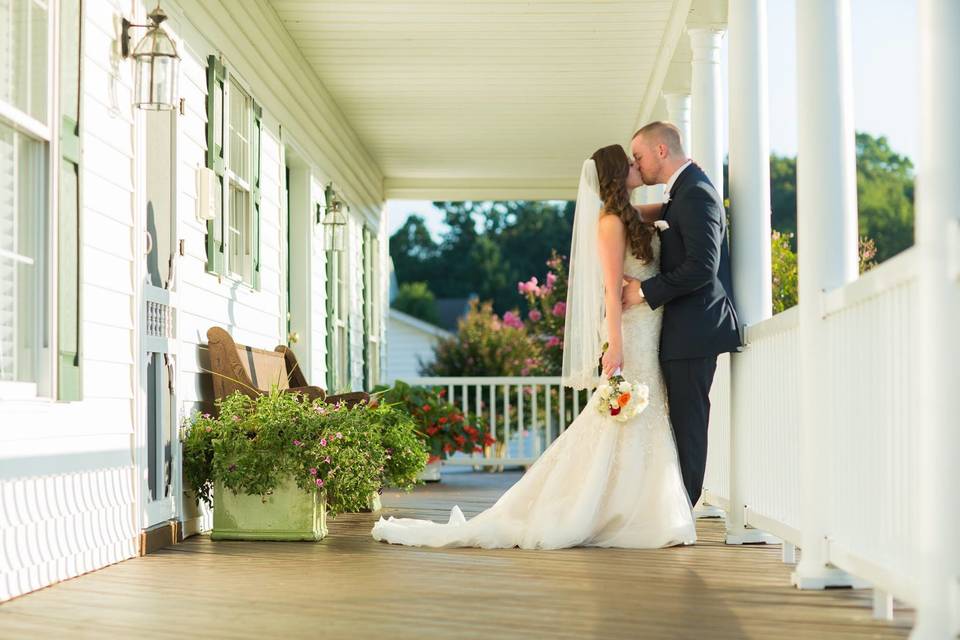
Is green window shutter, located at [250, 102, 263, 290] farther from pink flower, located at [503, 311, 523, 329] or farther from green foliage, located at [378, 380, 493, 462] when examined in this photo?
pink flower, located at [503, 311, 523, 329]

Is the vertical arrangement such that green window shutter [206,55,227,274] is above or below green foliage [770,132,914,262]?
below

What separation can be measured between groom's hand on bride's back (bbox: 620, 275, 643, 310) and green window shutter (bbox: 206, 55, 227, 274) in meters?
2.02

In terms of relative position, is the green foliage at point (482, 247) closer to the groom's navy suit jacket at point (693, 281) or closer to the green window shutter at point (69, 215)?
the groom's navy suit jacket at point (693, 281)

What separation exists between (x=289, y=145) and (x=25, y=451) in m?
4.55

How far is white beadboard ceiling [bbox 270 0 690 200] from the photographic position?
7191 mm

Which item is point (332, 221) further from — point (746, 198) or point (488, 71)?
point (746, 198)

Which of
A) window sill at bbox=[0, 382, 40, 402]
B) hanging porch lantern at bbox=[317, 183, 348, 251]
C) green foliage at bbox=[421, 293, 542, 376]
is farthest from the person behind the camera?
green foliage at bbox=[421, 293, 542, 376]

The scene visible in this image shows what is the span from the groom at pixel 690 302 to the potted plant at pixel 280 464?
4.32ft

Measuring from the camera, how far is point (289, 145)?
7910 millimetres

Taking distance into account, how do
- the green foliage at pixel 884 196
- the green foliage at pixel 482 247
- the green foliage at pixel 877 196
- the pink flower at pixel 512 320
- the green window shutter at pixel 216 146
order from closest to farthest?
→ the green window shutter at pixel 216 146 → the pink flower at pixel 512 320 → the green foliage at pixel 877 196 → the green foliage at pixel 884 196 → the green foliage at pixel 482 247

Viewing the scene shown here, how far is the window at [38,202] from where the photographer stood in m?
3.57

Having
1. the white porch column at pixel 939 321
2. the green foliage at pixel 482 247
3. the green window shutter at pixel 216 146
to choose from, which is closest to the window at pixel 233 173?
the green window shutter at pixel 216 146

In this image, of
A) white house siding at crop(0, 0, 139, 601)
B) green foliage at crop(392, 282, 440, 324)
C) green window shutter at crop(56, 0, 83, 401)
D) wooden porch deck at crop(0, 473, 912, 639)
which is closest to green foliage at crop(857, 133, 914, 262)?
green foliage at crop(392, 282, 440, 324)

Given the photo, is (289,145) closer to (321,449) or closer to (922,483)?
(321,449)
